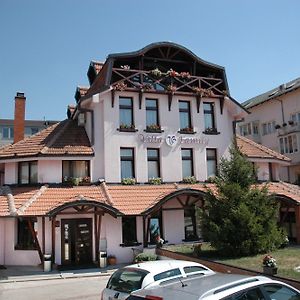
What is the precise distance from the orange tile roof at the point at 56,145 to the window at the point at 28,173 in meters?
0.79

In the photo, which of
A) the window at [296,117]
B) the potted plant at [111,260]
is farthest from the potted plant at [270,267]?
the window at [296,117]

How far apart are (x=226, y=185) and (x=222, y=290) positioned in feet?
40.5

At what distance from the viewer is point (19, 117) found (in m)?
27.6

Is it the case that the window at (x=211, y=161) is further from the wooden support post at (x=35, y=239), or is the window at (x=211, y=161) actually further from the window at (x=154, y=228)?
the wooden support post at (x=35, y=239)

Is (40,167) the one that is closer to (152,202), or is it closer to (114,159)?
(114,159)

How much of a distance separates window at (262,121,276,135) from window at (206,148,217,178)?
1625 centimetres

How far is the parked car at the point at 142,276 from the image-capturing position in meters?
9.34

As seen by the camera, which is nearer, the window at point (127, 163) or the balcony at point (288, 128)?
the window at point (127, 163)

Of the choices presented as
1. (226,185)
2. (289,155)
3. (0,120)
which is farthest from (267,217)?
(0,120)

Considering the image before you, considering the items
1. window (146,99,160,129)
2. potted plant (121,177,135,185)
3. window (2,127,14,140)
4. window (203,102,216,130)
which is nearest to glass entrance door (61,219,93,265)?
potted plant (121,177,135,185)

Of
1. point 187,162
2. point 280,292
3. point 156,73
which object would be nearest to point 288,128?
point 187,162

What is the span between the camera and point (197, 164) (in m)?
25.1

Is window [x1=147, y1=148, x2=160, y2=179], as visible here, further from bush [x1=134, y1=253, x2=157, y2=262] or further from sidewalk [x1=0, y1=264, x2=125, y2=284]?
sidewalk [x1=0, y1=264, x2=125, y2=284]

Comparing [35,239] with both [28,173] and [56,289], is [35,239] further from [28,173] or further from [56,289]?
[56,289]
